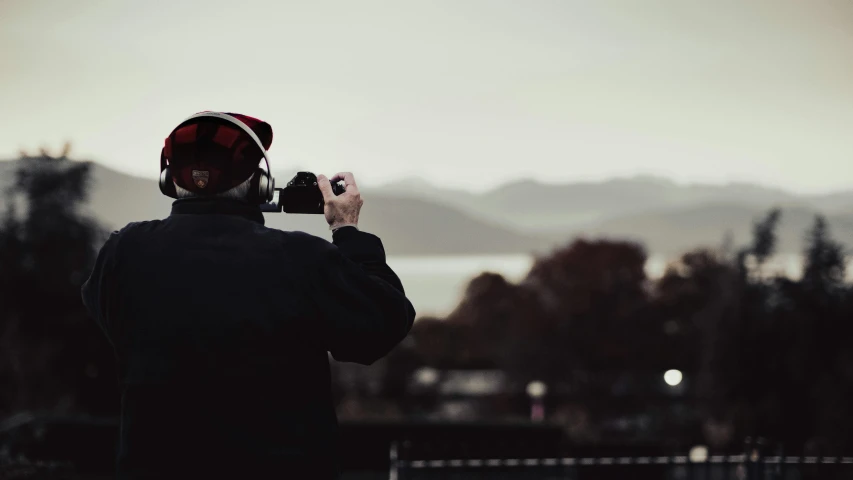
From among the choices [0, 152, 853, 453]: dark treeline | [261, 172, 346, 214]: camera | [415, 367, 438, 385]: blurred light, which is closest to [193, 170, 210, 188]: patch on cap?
[261, 172, 346, 214]: camera

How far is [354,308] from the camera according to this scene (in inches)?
77.4

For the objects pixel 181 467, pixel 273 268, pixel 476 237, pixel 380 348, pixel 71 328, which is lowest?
pixel 181 467

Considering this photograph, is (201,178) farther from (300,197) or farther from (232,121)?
(300,197)

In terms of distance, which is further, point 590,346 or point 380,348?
point 590,346

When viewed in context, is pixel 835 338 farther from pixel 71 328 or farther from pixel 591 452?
pixel 71 328

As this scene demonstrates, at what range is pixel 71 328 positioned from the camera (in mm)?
25672

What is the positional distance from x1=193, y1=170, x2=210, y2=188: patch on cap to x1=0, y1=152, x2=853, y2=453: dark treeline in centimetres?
910

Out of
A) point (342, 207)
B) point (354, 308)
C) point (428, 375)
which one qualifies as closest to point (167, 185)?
point (342, 207)

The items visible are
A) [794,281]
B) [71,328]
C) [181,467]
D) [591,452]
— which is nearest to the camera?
[181,467]

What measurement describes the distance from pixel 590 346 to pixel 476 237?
71.7 m

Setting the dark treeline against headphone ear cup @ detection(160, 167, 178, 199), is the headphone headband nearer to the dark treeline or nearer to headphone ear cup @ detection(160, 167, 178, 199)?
headphone ear cup @ detection(160, 167, 178, 199)

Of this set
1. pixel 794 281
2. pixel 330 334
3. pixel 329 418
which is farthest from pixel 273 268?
pixel 794 281

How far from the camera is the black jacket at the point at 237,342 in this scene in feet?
6.28

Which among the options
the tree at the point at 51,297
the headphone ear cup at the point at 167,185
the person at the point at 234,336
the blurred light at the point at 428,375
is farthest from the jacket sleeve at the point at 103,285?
the blurred light at the point at 428,375
